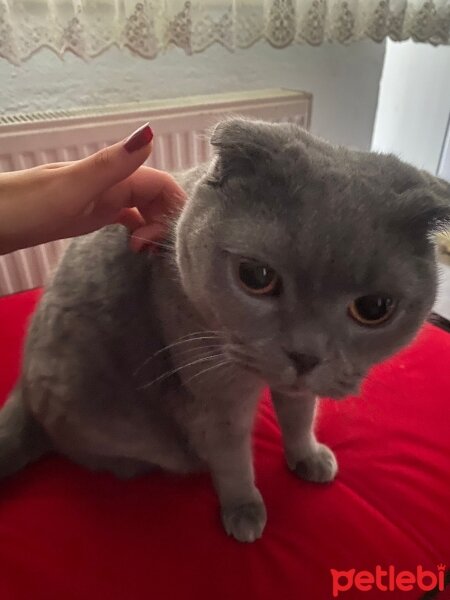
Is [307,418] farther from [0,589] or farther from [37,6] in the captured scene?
[37,6]

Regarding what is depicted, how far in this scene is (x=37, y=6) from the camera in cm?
101

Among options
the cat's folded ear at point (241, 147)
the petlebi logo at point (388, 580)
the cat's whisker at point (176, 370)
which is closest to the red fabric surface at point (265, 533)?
the petlebi logo at point (388, 580)

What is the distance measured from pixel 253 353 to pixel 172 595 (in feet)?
1.10

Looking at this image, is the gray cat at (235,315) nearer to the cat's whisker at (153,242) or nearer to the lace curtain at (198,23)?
the cat's whisker at (153,242)

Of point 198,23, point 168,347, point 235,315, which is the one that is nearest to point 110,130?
point 198,23

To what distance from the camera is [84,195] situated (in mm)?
694

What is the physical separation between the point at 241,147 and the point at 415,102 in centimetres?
145

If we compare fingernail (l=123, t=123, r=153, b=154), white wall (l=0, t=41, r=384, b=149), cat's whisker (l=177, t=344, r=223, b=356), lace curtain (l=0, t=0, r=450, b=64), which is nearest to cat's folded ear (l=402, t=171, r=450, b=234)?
cat's whisker (l=177, t=344, r=223, b=356)

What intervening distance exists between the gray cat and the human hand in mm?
33

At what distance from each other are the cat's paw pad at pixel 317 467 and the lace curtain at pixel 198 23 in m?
0.83

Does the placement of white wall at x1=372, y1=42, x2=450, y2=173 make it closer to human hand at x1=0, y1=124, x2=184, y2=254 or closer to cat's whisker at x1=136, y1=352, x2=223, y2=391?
human hand at x1=0, y1=124, x2=184, y2=254

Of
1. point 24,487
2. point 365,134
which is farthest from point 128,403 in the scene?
point 365,134

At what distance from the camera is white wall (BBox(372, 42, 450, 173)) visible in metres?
1.66

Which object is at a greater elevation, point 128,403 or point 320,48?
point 320,48
